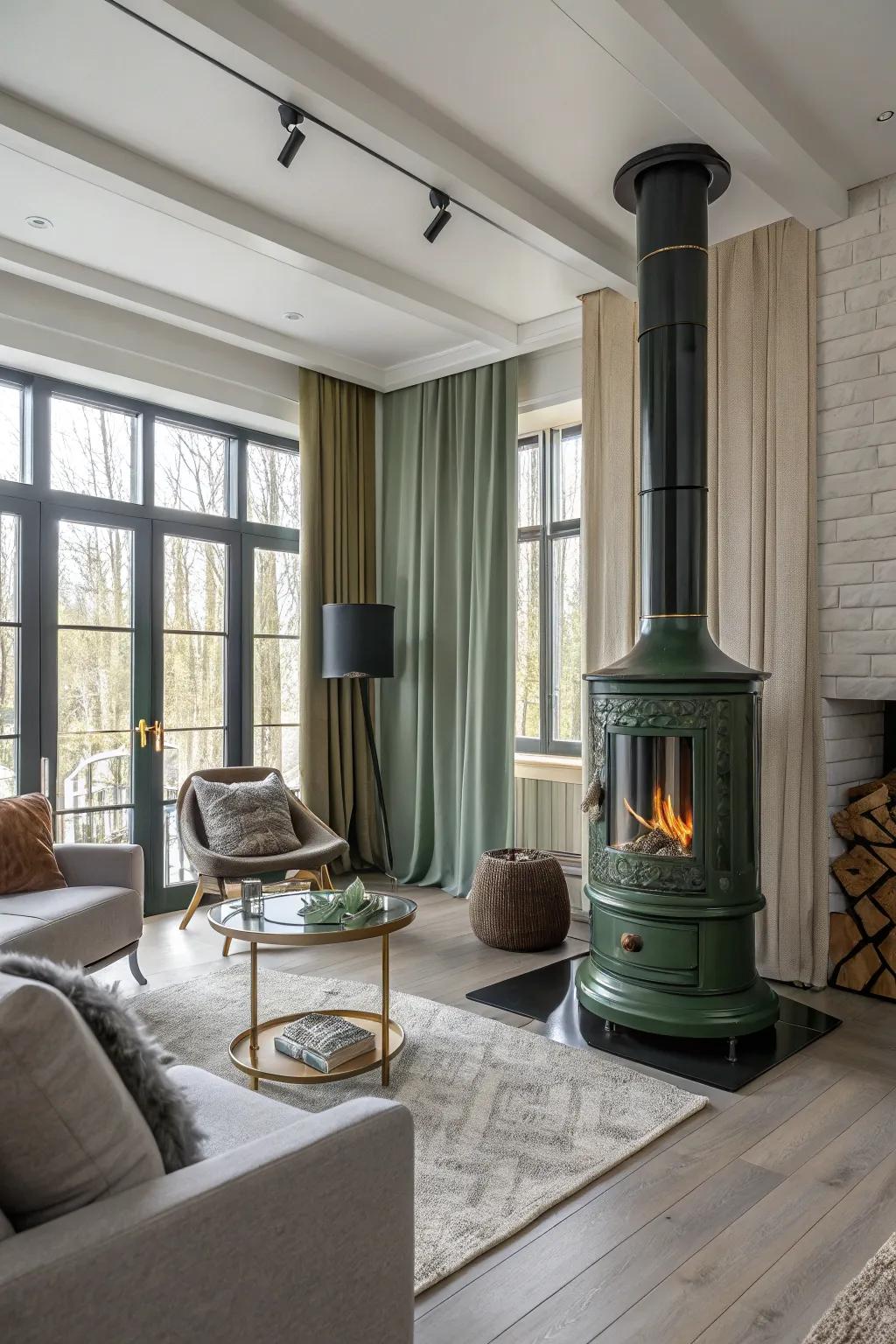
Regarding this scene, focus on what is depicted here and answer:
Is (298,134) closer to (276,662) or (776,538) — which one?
(776,538)

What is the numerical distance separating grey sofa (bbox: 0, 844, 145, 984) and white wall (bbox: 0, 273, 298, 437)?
216 centimetres

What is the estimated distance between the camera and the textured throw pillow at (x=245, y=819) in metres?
4.16

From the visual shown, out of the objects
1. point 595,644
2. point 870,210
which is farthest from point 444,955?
point 870,210

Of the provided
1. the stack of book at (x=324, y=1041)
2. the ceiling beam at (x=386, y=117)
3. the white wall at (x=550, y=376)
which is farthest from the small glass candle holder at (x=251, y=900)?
the white wall at (x=550, y=376)

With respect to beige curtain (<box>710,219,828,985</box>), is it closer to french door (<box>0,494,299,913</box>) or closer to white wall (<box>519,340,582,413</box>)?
white wall (<box>519,340,582,413</box>)

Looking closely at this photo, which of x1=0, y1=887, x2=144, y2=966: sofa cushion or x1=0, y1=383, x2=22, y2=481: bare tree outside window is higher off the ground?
x1=0, y1=383, x2=22, y2=481: bare tree outside window

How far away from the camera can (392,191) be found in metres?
3.38

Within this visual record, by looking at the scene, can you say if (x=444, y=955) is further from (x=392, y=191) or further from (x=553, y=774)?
(x=392, y=191)

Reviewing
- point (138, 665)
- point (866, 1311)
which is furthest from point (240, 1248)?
point (138, 665)

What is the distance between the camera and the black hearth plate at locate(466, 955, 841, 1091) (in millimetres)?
2721

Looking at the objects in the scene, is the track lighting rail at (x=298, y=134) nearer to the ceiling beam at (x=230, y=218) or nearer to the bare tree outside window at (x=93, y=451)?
the ceiling beam at (x=230, y=218)

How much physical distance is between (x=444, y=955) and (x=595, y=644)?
4.85 ft

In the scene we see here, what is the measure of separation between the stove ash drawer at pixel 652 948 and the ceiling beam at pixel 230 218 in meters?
2.76

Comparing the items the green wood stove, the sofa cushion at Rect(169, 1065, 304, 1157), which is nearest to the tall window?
the green wood stove
